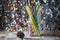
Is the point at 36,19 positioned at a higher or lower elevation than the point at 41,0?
lower

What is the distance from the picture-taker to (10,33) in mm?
5520

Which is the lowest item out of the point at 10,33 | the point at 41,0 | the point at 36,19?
the point at 10,33

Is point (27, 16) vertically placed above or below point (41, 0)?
below

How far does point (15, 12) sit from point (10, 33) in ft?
1.76

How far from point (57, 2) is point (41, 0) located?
1.20 ft

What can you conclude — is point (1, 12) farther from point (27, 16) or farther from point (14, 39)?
point (14, 39)

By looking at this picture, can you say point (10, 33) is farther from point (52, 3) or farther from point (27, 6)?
point (52, 3)

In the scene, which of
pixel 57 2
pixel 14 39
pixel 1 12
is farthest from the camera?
pixel 1 12

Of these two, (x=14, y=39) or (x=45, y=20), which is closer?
(x=14, y=39)

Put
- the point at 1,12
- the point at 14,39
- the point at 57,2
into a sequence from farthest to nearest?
the point at 1,12 → the point at 57,2 → the point at 14,39

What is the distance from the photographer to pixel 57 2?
5.45 meters

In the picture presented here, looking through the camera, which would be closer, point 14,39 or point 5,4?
point 14,39

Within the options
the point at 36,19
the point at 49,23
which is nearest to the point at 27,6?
the point at 36,19

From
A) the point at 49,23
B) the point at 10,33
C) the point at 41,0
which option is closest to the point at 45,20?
the point at 49,23
